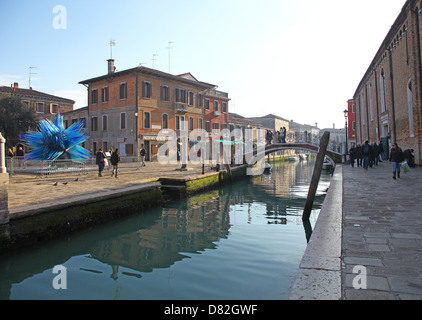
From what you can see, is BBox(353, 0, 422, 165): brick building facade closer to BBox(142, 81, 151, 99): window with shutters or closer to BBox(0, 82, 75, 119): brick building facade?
BBox(142, 81, 151, 99): window with shutters

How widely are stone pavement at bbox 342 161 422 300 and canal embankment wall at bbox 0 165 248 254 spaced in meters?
5.90

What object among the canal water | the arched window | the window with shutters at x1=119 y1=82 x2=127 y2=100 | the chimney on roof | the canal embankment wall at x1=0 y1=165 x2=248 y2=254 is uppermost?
the chimney on roof

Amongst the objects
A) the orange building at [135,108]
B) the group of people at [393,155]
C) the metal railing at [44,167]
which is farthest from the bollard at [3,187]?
the orange building at [135,108]

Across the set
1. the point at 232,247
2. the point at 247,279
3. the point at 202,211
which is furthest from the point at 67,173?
the point at 247,279

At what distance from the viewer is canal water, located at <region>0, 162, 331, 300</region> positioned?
4512 mm

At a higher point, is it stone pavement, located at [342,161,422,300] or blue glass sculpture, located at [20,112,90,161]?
blue glass sculpture, located at [20,112,90,161]

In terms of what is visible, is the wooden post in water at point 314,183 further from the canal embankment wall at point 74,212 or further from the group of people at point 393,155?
the canal embankment wall at point 74,212

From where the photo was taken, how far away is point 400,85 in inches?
699

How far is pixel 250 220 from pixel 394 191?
4107 millimetres

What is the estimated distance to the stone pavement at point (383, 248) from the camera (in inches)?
110

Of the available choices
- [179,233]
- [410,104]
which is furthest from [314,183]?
[410,104]

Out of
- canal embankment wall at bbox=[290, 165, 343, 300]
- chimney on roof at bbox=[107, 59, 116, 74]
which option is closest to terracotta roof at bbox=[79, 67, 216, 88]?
chimney on roof at bbox=[107, 59, 116, 74]

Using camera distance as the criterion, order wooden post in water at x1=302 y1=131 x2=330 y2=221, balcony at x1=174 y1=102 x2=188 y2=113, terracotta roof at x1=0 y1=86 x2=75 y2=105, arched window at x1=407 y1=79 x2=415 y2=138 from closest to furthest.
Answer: wooden post in water at x1=302 y1=131 x2=330 y2=221
arched window at x1=407 y1=79 x2=415 y2=138
balcony at x1=174 y1=102 x2=188 y2=113
terracotta roof at x1=0 y1=86 x2=75 y2=105
